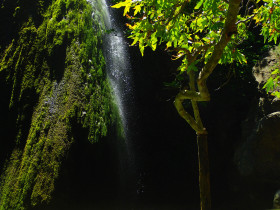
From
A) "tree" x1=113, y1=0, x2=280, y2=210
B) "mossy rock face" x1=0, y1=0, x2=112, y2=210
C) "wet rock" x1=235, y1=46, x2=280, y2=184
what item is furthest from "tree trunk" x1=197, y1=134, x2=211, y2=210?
"wet rock" x1=235, y1=46, x2=280, y2=184

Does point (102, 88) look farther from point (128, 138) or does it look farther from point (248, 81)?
point (248, 81)

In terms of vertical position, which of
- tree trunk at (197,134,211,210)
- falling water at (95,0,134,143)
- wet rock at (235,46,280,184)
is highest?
falling water at (95,0,134,143)

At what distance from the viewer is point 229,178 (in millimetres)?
7262

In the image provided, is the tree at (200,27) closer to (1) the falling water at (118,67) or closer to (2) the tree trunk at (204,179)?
(2) the tree trunk at (204,179)

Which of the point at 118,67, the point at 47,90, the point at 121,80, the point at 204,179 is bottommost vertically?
the point at 204,179

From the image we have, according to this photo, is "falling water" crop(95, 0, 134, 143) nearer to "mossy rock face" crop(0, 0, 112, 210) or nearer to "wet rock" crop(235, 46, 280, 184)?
"mossy rock face" crop(0, 0, 112, 210)

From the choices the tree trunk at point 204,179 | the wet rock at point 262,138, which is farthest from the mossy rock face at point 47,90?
the wet rock at point 262,138

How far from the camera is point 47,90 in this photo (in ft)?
18.6

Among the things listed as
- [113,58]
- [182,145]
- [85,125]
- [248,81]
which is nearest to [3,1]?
[113,58]

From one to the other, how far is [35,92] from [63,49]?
1026mm

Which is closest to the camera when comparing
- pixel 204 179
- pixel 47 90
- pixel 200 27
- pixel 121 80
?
pixel 204 179

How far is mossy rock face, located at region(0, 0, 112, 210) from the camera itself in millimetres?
5016

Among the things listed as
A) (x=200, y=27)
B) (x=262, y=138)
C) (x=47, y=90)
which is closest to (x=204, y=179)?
(x=200, y=27)

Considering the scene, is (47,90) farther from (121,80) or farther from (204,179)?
(204,179)
